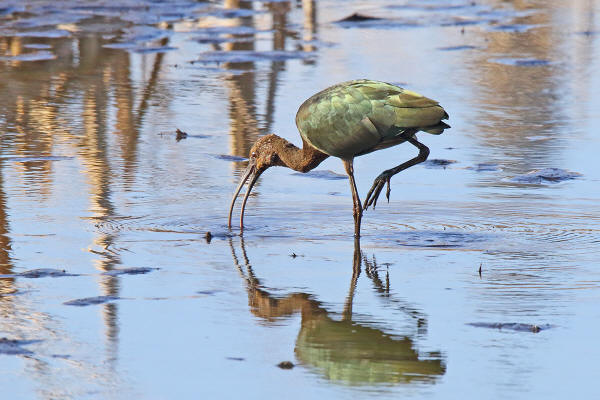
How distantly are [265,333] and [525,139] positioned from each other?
5.61m

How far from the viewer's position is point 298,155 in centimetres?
909

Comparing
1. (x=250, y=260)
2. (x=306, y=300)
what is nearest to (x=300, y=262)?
(x=250, y=260)

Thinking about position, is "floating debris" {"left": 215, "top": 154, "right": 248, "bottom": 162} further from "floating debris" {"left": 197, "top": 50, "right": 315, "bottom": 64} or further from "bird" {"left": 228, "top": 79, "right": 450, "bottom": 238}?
"floating debris" {"left": 197, "top": 50, "right": 315, "bottom": 64}

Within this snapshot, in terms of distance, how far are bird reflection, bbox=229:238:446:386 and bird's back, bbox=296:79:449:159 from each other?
1624 mm

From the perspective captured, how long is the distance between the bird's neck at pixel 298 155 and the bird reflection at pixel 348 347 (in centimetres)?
211

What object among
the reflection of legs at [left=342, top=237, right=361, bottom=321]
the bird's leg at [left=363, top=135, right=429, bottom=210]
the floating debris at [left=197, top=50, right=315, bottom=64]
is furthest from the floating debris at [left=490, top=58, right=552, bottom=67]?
the reflection of legs at [left=342, top=237, right=361, bottom=321]

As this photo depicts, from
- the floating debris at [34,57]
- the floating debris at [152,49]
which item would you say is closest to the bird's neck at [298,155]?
the floating debris at [34,57]

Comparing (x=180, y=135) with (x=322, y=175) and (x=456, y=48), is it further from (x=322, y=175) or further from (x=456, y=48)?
(x=456, y=48)

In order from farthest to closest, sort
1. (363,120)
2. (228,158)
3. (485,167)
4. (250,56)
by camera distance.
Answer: (250,56) < (228,158) < (485,167) < (363,120)

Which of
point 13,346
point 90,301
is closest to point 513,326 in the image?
point 90,301

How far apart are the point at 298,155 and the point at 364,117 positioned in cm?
81

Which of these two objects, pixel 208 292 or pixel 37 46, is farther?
pixel 37 46

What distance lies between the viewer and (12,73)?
47.3 ft

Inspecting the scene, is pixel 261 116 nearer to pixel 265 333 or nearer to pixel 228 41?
pixel 228 41
